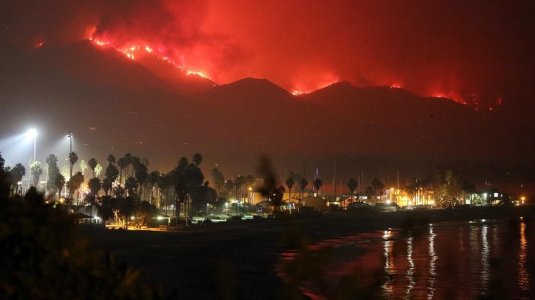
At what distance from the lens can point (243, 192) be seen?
11044 centimetres

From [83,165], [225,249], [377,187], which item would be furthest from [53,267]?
[377,187]

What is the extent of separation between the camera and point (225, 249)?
41.2m

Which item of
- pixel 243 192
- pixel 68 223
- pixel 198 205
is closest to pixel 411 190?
pixel 243 192

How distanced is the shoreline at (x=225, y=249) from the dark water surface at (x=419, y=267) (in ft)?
0.61

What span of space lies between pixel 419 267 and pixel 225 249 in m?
14.4

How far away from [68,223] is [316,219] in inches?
2474

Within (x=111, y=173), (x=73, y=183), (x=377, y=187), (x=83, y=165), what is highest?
(x=83, y=165)

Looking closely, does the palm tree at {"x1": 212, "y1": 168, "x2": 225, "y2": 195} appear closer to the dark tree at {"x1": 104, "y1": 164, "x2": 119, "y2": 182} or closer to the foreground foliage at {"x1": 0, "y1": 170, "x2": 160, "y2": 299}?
the dark tree at {"x1": 104, "y1": 164, "x2": 119, "y2": 182}

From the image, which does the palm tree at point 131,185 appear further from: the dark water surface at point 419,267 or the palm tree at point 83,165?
the dark water surface at point 419,267

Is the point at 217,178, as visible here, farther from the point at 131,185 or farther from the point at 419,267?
the point at 419,267

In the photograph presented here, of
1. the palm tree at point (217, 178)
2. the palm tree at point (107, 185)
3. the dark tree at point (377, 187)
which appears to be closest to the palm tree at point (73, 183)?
the palm tree at point (107, 185)

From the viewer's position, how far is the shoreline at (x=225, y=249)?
585 centimetres

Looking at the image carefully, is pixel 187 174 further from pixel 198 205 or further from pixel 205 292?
pixel 205 292

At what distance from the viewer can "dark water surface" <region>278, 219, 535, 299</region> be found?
4867 millimetres
